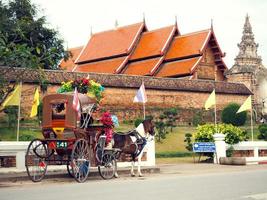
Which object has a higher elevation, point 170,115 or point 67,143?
point 170,115

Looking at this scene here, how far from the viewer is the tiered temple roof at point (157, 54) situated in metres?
43.6

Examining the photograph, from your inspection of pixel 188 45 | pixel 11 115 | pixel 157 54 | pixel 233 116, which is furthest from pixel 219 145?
pixel 188 45

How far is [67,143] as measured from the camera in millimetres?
12531

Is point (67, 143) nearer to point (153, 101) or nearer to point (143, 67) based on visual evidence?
point (153, 101)

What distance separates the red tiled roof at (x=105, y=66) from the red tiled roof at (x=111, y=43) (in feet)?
1.45

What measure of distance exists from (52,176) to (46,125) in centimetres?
134

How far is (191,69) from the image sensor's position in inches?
1666

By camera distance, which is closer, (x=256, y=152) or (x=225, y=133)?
(x=225, y=133)

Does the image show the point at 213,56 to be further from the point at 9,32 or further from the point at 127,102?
the point at 9,32

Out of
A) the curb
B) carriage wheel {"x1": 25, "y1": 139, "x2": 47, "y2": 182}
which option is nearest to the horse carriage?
carriage wheel {"x1": 25, "y1": 139, "x2": 47, "y2": 182}

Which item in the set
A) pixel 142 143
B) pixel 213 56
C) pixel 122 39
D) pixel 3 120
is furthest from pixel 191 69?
pixel 142 143

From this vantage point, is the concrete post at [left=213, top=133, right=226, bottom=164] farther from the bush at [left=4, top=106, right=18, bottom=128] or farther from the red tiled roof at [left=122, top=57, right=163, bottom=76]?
the red tiled roof at [left=122, top=57, right=163, bottom=76]

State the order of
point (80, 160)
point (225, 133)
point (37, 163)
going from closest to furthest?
point (80, 160)
point (37, 163)
point (225, 133)

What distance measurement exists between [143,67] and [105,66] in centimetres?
376
